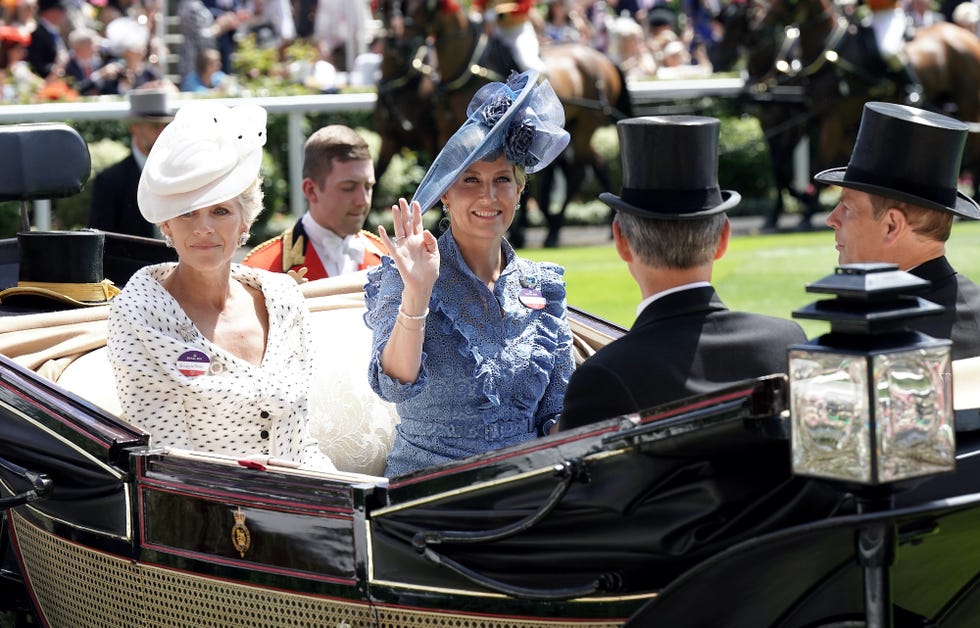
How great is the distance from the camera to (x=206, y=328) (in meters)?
3.65

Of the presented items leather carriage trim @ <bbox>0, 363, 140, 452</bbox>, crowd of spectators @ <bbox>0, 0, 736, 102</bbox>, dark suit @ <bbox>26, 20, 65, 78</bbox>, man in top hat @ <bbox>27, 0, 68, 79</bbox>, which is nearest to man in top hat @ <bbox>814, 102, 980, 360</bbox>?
leather carriage trim @ <bbox>0, 363, 140, 452</bbox>

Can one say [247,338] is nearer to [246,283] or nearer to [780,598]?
[246,283]

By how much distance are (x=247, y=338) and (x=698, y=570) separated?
1.56m

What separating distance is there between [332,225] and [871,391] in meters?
3.59

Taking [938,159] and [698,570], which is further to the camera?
[938,159]

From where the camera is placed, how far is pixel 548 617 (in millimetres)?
2783

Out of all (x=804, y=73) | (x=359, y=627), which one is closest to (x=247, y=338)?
(x=359, y=627)

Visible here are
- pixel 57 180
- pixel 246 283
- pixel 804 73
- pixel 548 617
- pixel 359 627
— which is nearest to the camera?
pixel 548 617

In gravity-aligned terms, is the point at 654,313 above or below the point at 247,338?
above

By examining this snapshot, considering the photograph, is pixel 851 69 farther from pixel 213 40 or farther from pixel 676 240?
pixel 676 240

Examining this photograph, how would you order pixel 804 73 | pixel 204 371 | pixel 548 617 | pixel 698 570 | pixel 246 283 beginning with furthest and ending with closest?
1. pixel 804 73
2. pixel 246 283
3. pixel 204 371
4. pixel 548 617
5. pixel 698 570

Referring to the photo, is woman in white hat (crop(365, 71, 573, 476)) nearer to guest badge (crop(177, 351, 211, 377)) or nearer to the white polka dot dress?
Answer: the white polka dot dress

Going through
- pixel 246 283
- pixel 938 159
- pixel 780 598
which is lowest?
pixel 780 598

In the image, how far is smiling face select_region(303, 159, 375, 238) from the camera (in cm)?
561
